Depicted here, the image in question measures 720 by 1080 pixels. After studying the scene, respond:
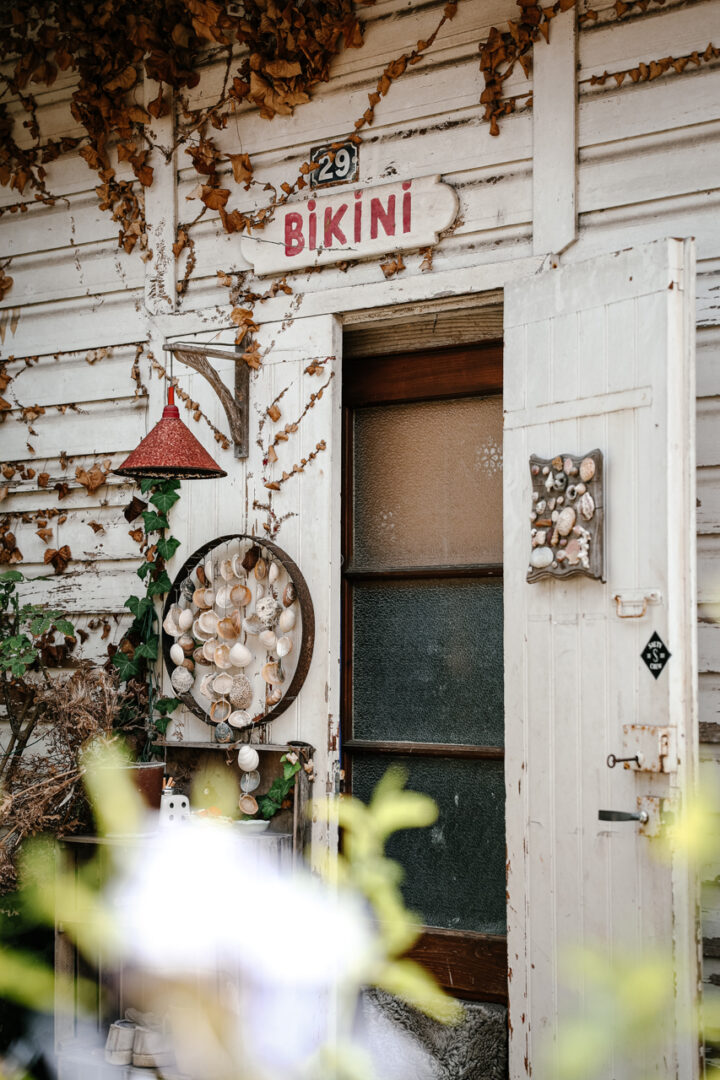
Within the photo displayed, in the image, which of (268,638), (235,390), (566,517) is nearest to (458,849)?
(268,638)

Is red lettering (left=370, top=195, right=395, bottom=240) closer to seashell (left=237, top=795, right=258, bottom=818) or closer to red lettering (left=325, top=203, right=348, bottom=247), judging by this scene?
red lettering (left=325, top=203, right=348, bottom=247)

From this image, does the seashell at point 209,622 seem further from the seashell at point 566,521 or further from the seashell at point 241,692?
the seashell at point 566,521

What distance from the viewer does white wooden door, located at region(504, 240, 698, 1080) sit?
281 centimetres

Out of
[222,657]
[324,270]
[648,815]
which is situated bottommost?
[648,815]

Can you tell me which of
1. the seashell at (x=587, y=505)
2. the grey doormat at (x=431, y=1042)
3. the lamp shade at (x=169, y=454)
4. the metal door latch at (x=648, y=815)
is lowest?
the grey doormat at (x=431, y=1042)

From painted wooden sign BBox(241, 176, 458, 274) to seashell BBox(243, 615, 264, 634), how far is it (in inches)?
48.7

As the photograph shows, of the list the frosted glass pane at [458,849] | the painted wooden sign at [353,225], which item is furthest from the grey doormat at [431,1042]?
the painted wooden sign at [353,225]

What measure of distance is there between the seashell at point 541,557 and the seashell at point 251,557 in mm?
1076

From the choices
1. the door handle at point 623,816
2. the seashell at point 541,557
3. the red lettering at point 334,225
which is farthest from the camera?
the red lettering at point 334,225

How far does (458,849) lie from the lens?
363cm

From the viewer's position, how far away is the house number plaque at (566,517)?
3010mm

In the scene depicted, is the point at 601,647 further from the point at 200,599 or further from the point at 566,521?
the point at 200,599

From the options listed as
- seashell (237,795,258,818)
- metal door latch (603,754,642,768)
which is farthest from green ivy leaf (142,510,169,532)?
metal door latch (603,754,642,768)

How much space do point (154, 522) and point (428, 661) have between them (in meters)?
1.11
